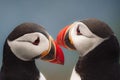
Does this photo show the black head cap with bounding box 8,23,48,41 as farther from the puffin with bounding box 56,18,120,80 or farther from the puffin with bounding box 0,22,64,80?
the puffin with bounding box 56,18,120,80

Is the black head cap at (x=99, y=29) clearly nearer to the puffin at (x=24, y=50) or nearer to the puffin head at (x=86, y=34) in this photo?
the puffin head at (x=86, y=34)

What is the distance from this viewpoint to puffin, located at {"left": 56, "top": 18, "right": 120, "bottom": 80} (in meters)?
1.29

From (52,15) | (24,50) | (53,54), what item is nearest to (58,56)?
(53,54)

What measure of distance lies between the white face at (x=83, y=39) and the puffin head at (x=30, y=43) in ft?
0.27

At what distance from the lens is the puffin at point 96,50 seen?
129 cm

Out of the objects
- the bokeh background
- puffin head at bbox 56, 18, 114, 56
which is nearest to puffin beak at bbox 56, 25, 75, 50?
puffin head at bbox 56, 18, 114, 56

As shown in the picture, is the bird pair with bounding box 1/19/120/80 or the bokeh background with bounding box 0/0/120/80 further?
the bokeh background with bounding box 0/0/120/80

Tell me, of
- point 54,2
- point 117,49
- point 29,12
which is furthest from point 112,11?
point 117,49

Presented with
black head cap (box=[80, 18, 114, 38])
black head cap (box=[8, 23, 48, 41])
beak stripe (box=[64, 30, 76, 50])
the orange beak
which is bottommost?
the orange beak

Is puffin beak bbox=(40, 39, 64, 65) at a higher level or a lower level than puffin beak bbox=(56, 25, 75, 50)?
lower

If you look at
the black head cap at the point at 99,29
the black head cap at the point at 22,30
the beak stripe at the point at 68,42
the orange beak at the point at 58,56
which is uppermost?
the black head cap at the point at 22,30

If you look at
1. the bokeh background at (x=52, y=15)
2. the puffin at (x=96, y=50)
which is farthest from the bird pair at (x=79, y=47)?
the bokeh background at (x=52, y=15)

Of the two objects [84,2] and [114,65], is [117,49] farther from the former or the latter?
[84,2]

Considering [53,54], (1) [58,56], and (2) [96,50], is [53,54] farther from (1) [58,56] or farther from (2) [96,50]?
(2) [96,50]
